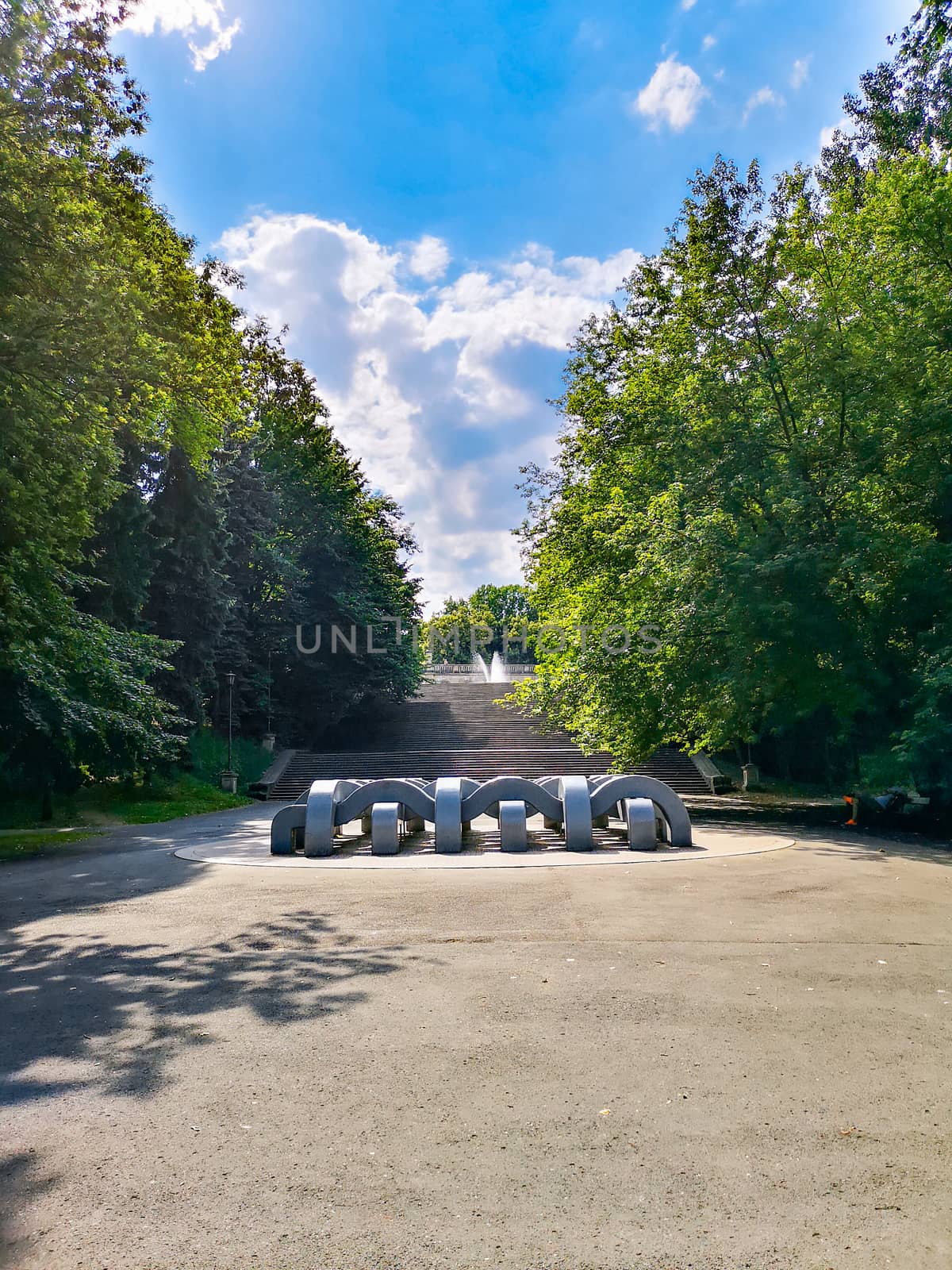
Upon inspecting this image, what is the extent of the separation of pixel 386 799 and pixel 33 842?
303 inches

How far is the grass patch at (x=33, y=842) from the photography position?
51.0 ft

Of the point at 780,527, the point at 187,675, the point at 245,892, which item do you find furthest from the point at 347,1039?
the point at 187,675

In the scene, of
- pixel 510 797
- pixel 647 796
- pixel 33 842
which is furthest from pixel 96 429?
pixel 647 796

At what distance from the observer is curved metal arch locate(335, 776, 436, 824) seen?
15.1 m

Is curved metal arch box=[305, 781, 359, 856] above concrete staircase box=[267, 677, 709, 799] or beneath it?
beneath

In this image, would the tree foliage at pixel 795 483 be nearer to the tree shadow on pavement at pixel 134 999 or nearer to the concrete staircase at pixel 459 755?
the concrete staircase at pixel 459 755

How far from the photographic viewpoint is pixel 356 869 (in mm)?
12633

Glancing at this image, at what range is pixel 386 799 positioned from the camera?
1518cm

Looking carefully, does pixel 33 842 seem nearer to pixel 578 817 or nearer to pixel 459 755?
pixel 578 817

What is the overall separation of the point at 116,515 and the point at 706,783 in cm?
2044

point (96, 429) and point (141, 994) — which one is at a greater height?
point (96, 429)

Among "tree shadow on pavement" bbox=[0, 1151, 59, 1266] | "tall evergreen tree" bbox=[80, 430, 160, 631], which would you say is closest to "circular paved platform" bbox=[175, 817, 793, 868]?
"tree shadow on pavement" bbox=[0, 1151, 59, 1266]

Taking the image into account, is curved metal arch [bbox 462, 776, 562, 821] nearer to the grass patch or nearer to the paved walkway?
the paved walkway

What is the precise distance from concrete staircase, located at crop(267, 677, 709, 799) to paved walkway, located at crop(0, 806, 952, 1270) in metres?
20.6
